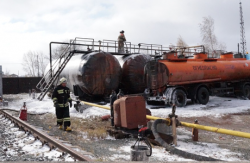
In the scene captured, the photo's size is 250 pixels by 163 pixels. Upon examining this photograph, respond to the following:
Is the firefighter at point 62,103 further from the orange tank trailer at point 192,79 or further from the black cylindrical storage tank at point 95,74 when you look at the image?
the black cylindrical storage tank at point 95,74

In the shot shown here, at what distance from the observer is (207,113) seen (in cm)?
1172

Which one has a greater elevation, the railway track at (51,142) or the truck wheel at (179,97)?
the truck wheel at (179,97)

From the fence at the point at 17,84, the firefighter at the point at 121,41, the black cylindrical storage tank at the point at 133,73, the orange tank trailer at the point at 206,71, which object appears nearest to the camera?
the orange tank trailer at the point at 206,71

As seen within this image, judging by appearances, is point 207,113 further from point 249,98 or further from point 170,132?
point 249,98

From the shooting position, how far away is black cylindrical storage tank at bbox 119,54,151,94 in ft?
53.0

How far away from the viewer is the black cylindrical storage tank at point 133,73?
53.0ft

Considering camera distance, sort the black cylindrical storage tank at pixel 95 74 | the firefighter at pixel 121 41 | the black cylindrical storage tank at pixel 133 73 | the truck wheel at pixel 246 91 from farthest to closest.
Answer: the firefighter at pixel 121 41 < the truck wheel at pixel 246 91 < the black cylindrical storage tank at pixel 133 73 < the black cylindrical storage tank at pixel 95 74

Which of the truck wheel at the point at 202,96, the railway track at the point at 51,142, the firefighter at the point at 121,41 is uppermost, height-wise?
the firefighter at the point at 121,41

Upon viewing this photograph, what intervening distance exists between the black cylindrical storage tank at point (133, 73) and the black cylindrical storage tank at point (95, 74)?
3.12 ft

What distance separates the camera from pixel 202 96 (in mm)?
14961

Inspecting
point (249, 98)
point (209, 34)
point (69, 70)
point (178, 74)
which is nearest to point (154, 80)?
point (178, 74)

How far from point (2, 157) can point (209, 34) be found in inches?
1733

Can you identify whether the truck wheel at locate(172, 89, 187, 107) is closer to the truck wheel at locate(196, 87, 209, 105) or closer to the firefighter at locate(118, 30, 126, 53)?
the truck wheel at locate(196, 87, 209, 105)

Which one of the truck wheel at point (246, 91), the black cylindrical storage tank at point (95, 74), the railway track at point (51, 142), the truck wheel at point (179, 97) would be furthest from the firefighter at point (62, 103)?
the truck wheel at point (246, 91)
